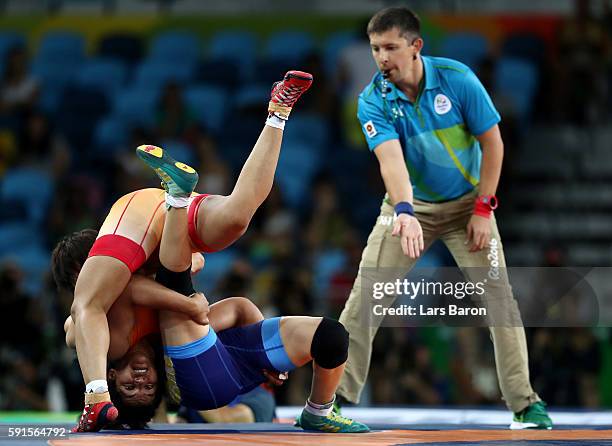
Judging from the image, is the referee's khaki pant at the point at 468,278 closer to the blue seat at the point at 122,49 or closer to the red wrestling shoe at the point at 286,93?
the red wrestling shoe at the point at 286,93

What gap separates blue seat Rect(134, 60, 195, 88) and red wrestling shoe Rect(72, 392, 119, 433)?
699 cm

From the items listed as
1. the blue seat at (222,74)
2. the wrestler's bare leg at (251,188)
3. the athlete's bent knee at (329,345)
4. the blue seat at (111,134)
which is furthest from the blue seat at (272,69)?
the athlete's bent knee at (329,345)

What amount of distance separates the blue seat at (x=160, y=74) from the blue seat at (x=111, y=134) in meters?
0.54

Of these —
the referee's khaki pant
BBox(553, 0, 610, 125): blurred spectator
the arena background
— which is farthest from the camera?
BBox(553, 0, 610, 125): blurred spectator

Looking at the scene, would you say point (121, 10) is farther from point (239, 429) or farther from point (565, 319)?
point (239, 429)

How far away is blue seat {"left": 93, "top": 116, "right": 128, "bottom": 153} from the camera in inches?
409

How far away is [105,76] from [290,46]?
179cm

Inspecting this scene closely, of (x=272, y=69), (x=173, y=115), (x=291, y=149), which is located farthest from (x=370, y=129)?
(x=272, y=69)

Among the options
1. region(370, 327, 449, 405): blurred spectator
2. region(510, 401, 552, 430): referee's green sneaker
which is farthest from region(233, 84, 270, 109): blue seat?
region(510, 401, 552, 430): referee's green sneaker

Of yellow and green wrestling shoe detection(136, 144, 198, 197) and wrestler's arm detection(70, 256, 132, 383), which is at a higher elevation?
yellow and green wrestling shoe detection(136, 144, 198, 197)

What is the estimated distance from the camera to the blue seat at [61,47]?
11.5 meters

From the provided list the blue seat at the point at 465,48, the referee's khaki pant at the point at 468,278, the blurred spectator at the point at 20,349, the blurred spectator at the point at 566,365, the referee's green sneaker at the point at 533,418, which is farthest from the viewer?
the blue seat at the point at 465,48

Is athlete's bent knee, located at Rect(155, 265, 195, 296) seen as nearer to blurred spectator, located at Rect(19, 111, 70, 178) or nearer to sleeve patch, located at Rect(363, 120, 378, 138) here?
sleeve patch, located at Rect(363, 120, 378, 138)

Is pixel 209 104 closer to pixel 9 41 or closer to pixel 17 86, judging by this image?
pixel 17 86
